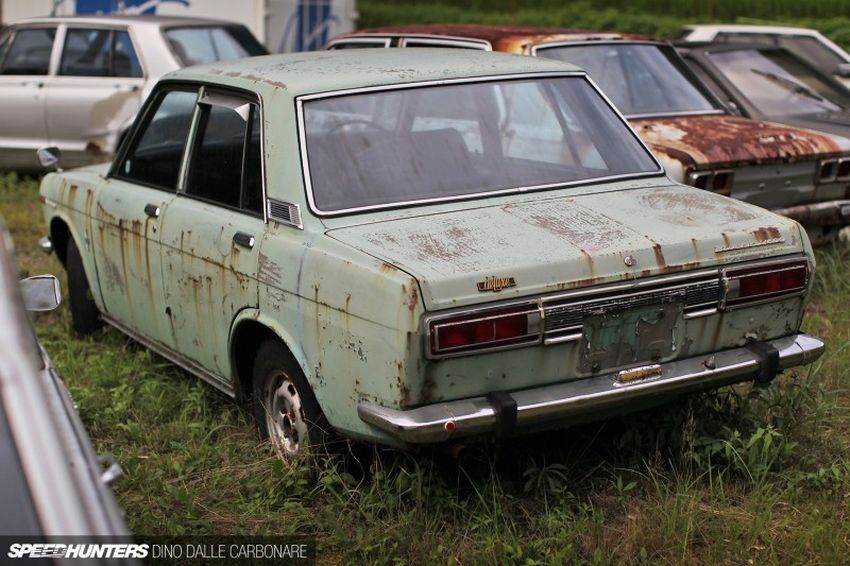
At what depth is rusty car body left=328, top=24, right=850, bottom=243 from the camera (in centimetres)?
691

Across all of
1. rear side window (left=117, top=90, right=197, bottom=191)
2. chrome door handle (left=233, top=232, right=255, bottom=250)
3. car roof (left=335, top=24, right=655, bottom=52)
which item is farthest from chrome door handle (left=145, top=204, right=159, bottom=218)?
car roof (left=335, top=24, right=655, bottom=52)

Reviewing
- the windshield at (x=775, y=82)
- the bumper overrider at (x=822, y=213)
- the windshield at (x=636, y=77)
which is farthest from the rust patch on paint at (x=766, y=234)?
the windshield at (x=775, y=82)

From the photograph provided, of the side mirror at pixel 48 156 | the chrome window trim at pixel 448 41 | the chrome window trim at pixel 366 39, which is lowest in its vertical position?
the side mirror at pixel 48 156

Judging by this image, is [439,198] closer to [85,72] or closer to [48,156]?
[48,156]

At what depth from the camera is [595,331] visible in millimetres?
4062

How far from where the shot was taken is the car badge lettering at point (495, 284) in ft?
12.6

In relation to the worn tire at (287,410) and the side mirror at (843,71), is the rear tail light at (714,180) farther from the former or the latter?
the side mirror at (843,71)

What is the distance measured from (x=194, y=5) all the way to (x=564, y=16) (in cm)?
589

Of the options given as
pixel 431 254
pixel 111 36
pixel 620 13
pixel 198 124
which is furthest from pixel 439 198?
pixel 620 13

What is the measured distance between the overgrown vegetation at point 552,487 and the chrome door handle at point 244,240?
80 cm

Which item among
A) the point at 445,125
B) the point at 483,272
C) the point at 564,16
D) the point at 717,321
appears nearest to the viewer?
the point at 483,272

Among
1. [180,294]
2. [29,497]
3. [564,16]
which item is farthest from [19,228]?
[564,16]

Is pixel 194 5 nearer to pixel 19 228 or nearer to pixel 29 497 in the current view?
pixel 19 228

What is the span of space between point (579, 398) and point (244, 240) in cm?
143
